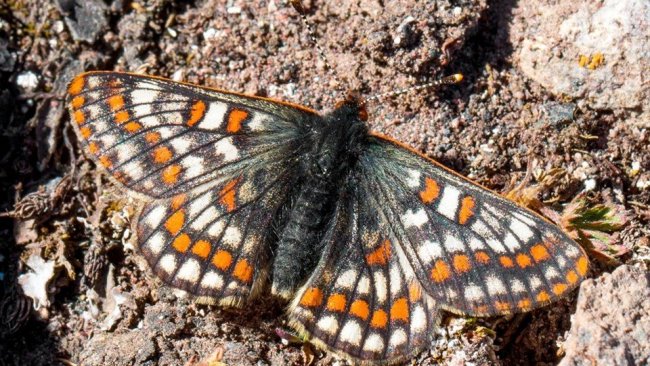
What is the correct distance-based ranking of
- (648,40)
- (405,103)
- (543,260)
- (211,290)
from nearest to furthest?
(543,260) → (211,290) → (648,40) → (405,103)

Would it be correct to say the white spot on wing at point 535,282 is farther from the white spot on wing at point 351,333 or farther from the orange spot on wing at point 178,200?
the orange spot on wing at point 178,200

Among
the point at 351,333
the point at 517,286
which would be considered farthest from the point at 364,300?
the point at 517,286

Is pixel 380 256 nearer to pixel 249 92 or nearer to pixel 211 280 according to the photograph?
pixel 211 280

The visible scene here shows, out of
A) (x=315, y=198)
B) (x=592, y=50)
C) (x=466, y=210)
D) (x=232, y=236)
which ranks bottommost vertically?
(x=232, y=236)

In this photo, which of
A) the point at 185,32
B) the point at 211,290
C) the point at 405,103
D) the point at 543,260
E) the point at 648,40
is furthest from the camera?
the point at 185,32

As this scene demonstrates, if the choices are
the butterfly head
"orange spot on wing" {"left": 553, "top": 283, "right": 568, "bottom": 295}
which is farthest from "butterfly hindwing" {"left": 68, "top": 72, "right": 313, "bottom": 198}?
"orange spot on wing" {"left": 553, "top": 283, "right": 568, "bottom": 295}

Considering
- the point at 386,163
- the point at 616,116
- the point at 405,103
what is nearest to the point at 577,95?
the point at 616,116

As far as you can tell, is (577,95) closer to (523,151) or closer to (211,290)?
(523,151)
